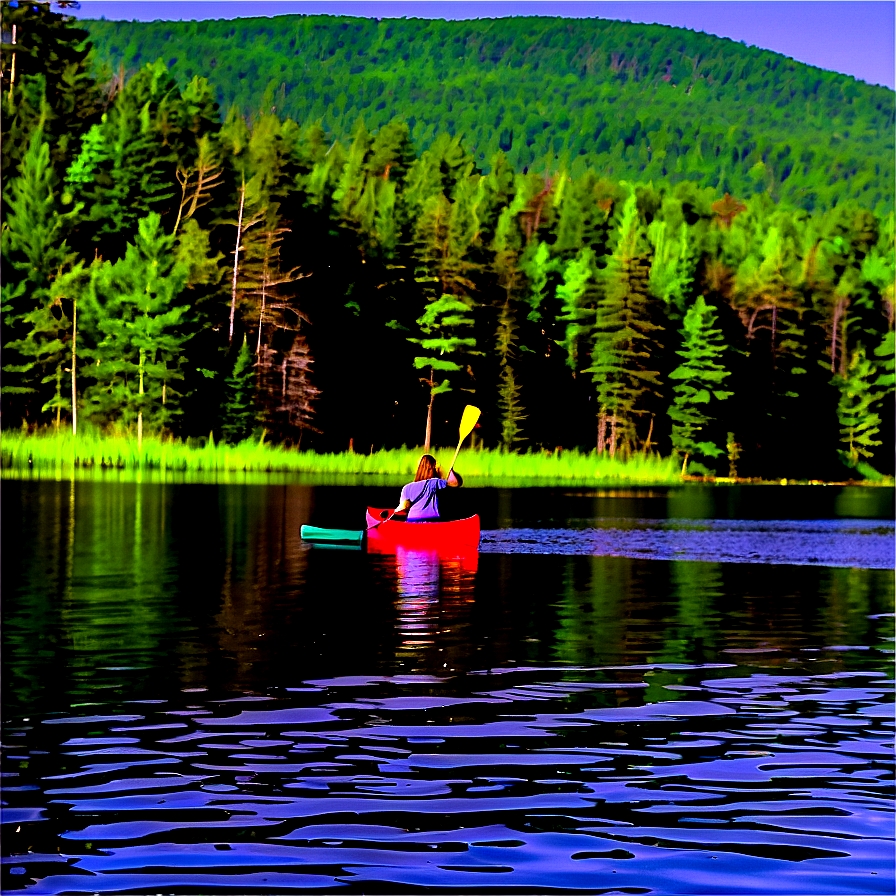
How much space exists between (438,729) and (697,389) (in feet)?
272

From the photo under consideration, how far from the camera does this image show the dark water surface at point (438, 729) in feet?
29.8

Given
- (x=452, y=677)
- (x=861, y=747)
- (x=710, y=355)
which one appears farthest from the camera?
(x=710, y=355)

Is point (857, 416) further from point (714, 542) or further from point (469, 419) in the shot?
point (469, 419)

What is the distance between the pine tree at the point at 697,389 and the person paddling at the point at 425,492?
61314 millimetres

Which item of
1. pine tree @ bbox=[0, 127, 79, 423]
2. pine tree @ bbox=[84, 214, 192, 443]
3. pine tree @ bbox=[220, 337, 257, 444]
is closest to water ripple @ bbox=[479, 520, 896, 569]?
pine tree @ bbox=[84, 214, 192, 443]

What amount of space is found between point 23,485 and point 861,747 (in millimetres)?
41788

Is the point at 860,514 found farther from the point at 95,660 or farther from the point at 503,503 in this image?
the point at 95,660

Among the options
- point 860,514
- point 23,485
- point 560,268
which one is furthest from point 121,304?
point 560,268

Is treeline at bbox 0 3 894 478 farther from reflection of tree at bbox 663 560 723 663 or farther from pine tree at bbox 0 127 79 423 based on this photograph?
reflection of tree at bbox 663 560 723 663

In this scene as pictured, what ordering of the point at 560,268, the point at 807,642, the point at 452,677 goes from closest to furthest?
the point at 452,677, the point at 807,642, the point at 560,268

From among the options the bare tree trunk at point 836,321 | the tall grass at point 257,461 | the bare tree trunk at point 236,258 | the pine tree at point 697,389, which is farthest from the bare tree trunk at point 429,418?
the bare tree trunk at point 836,321

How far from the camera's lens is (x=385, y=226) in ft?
326

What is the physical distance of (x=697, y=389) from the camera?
309 feet

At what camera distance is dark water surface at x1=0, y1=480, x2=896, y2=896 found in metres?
9.07
